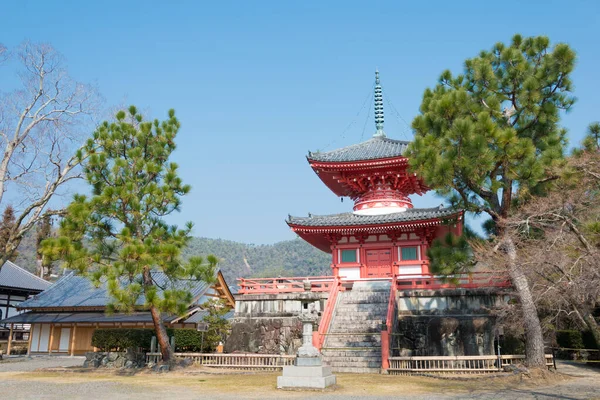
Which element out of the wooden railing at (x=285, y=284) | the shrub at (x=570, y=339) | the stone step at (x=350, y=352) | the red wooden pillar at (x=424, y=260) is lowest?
the stone step at (x=350, y=352)

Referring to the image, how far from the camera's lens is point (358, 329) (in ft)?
58.9

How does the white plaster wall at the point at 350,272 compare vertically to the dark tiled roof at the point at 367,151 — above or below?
below

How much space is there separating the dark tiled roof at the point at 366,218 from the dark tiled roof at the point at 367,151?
107 inches

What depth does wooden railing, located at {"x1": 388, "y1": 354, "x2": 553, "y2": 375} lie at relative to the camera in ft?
46.9

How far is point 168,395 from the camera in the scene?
37.6ft

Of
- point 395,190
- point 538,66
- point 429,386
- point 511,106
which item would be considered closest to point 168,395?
point 429,386

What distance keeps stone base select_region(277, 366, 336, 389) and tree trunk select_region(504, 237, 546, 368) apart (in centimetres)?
549

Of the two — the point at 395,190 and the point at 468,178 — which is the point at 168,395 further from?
the point at 395,190

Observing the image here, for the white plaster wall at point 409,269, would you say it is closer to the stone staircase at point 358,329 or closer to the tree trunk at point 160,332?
the stone staircase at point 358,329

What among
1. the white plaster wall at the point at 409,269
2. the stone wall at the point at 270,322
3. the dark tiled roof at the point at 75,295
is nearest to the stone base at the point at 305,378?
the stone wall at the point at 270,322

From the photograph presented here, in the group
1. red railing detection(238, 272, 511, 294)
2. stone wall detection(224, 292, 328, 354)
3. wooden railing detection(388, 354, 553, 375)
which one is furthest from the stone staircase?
stone wall detection(224, 292, 328, 354)

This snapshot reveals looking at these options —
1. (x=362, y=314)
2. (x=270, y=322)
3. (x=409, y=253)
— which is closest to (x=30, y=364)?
(x=270, y=322)

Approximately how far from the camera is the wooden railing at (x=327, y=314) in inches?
675

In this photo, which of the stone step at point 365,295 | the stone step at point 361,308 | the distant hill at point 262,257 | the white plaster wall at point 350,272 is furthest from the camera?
the distant hill at point 262,257
